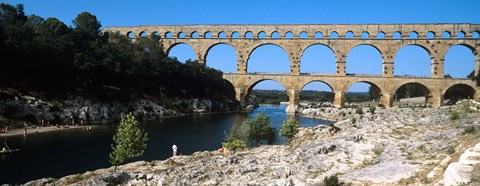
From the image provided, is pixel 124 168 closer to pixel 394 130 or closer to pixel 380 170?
pixel 380 170

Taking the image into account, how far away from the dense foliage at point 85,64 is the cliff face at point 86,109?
2341mm

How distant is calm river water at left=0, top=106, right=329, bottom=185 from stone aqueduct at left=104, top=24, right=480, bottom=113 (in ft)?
91.7

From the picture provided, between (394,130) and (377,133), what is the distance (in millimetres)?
1336

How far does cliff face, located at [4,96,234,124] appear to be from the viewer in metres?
36.9

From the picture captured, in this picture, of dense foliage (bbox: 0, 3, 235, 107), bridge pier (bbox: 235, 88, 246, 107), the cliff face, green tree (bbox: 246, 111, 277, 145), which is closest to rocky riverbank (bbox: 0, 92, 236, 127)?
the cliff face

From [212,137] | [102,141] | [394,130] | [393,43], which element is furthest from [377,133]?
[393,43]

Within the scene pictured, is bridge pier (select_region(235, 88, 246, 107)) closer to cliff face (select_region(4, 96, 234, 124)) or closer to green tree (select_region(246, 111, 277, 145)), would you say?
cliff face (select_region(4, 96, 234, 124))

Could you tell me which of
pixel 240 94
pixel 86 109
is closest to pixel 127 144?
pixel 86 109

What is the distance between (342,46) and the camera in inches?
2483

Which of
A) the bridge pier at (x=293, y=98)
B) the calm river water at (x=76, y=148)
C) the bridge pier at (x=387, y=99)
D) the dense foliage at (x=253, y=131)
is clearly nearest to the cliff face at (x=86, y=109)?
the calm river water at (x=76, y=148)

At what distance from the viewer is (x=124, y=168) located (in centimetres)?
1939

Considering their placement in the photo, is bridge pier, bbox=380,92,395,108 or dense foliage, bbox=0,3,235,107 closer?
dense foliage, bbox=0,3,235,107

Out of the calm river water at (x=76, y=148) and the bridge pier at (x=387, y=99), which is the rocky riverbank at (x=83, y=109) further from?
the bridge pier at (x=387, y=99)

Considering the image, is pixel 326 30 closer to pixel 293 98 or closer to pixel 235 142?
pixel 293 98
